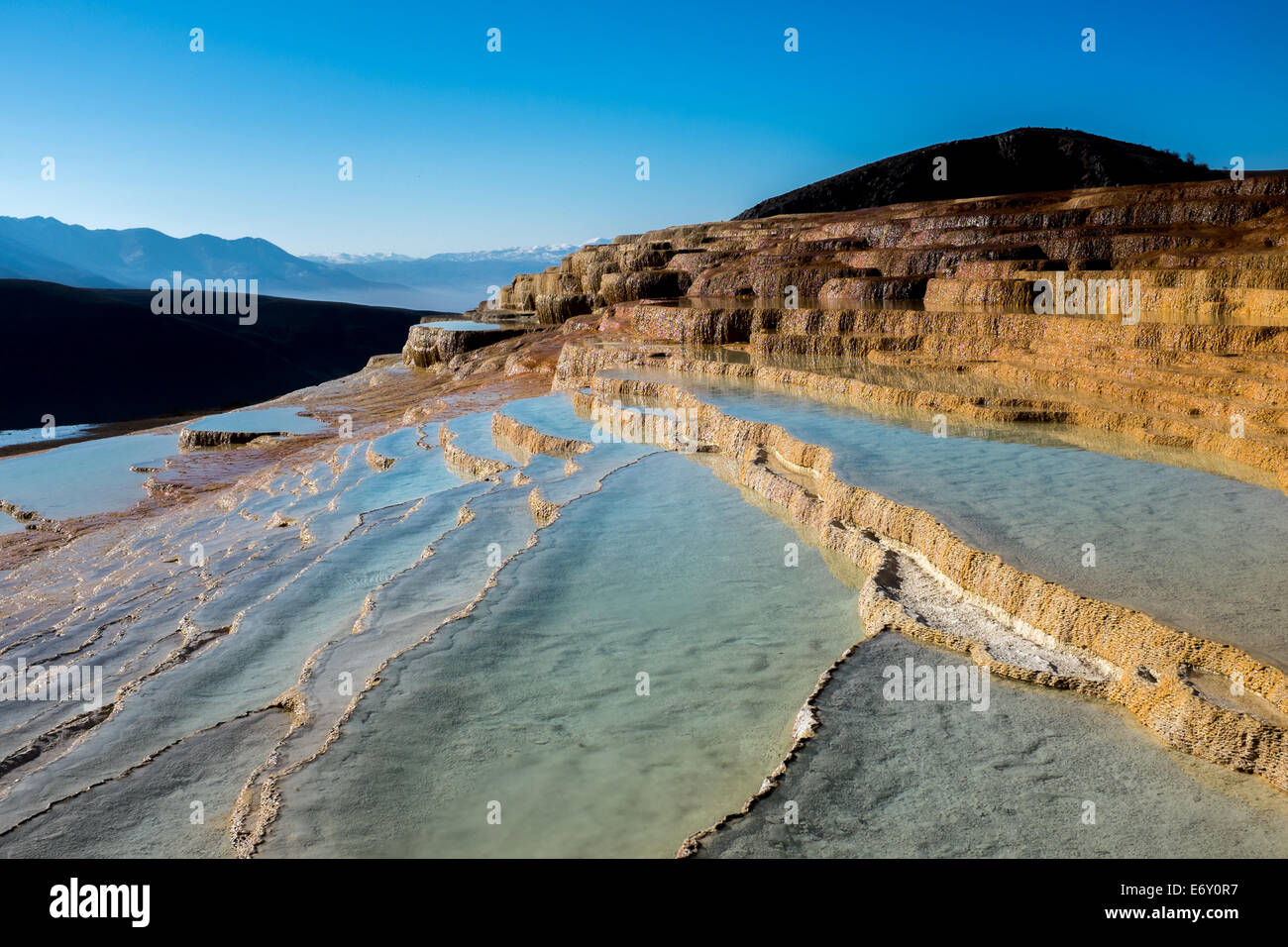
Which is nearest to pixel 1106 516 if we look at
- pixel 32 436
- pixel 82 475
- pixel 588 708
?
pixel 588 708

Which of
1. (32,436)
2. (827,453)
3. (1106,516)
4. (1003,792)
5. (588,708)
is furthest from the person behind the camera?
(32,436)

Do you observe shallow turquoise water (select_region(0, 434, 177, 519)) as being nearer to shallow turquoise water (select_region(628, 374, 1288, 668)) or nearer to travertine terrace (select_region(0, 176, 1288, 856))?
travertine terrace (select_region(0, 176, 1288, 856))

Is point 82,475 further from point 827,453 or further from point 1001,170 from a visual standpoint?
point 1001,170

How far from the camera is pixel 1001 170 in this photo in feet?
133

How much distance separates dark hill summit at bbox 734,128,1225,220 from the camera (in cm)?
3788

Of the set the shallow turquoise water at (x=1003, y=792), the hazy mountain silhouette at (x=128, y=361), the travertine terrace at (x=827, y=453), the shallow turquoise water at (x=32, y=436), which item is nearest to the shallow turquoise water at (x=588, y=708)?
the travertine terrace at (x=827, y=453)

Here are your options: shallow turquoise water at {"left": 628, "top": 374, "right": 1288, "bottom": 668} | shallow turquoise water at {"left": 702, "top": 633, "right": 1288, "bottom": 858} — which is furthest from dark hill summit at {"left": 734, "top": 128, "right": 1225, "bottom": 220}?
shallow turquoise water at {"left": 702, "top": 633, "right": 1288, "bottom": 858}

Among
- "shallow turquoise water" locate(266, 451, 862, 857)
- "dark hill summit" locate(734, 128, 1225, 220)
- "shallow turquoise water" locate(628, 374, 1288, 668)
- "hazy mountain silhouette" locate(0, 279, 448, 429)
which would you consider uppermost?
"dark hill summit" locate(734, 128, 1225, 220)

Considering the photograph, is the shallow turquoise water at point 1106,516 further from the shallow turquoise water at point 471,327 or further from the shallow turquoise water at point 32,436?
the shallow turquoise water at point 32,436

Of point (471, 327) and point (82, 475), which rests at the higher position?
point (471, 327)

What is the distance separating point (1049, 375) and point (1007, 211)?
35.0ft

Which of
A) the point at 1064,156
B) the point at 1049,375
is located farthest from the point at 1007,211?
the point at 1064,156

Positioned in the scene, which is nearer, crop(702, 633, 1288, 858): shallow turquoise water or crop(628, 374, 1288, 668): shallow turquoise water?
crop(702, 633, 1288, 858): shallow turquoise water
